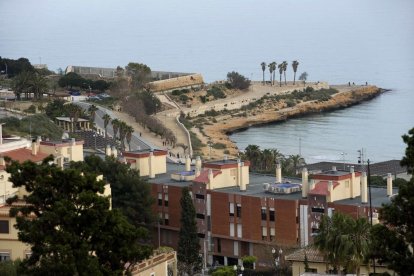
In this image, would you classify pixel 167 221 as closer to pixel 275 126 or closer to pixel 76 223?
pixel 76 223

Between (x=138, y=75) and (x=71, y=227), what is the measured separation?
51.5 metres

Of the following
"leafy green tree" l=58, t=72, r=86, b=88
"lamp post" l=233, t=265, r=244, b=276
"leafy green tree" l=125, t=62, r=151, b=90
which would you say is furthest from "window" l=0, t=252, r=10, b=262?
"leafy green tree" l=125, t=62, r=151, b=90

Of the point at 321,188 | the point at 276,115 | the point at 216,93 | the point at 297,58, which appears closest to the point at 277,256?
the point at 321,188

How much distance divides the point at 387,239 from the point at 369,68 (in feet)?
333

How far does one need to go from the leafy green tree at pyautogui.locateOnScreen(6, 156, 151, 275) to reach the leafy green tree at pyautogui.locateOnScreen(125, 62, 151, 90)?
49446 millimetres

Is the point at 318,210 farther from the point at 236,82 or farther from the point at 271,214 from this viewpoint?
the point at 236,82

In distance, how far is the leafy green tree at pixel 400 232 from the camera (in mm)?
15008

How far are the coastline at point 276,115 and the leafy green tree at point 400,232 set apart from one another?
3510 cm

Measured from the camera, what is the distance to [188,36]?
602 feet

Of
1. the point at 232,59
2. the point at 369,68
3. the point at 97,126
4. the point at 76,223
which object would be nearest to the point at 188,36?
the point at 232,59

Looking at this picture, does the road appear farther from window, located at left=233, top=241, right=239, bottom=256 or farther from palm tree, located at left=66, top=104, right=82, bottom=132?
window, located at left=233, top=241, right=239, bottom=256

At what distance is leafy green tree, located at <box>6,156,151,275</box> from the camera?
53.5 feet

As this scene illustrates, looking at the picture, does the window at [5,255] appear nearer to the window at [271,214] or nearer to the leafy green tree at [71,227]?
the leafy green tree at [71,227]

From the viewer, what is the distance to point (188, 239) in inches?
1126
